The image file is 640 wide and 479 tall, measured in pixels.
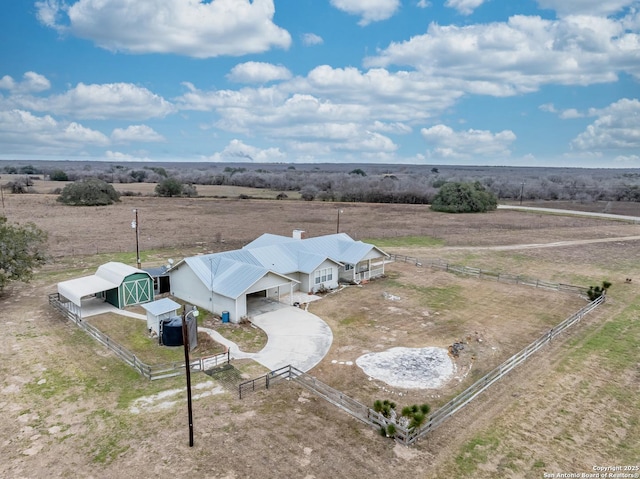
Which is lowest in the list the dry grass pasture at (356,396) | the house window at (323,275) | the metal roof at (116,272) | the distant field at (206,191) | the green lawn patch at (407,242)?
the dry grass pasture at (356,396)

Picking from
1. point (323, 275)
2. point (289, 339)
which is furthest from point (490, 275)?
point (289, 339)

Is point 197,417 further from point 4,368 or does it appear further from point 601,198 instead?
point 601,198

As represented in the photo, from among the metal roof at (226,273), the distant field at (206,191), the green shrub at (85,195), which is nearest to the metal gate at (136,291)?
the metal roof at (226,273)

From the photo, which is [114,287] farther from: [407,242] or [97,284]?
[407,242]

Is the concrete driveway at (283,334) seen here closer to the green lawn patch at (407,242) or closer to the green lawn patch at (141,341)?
the green lawn patch at (141,341)

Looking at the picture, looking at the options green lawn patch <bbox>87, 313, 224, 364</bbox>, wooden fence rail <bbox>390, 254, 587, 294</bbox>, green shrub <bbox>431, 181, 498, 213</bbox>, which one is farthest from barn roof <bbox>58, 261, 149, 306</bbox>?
green shrub <bbox>431, 181, 498, 213</bbox>

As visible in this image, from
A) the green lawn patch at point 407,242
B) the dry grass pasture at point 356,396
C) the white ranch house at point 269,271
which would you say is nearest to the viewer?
the dry grass pasture at point 356,396
